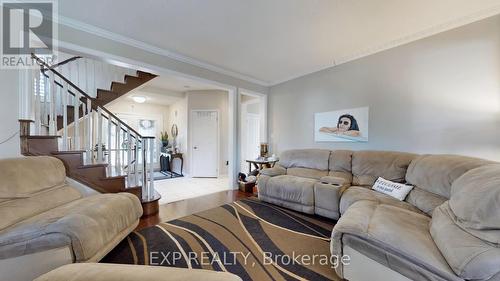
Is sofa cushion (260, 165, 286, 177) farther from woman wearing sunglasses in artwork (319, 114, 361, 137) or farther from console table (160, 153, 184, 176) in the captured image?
console table (160, 153, 184, 176)

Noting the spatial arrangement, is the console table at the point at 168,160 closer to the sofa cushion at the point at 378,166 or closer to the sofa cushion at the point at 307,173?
the sofa cushion at the point at 307,173

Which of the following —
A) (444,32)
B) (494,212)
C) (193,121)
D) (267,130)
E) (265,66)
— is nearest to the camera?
(494,212)

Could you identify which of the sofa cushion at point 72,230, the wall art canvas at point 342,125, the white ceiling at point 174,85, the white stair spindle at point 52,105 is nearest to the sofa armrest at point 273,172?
the wall art canvas at point 342,125

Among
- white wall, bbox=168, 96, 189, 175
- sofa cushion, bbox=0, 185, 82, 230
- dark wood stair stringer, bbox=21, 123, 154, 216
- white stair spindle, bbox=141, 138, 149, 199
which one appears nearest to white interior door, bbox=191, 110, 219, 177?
white wall, bbox=168, 96, 189, 175

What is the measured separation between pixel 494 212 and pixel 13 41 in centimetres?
459

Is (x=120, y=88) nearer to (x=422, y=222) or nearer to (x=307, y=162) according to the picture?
(x=307, y=162)

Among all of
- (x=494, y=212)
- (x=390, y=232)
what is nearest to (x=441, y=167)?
(x=494, y=212)

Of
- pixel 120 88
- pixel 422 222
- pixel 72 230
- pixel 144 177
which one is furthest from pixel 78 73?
pixel 422 222

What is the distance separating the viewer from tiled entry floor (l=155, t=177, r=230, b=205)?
3.93 m

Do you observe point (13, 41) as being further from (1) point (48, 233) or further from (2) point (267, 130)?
(2) point (267, 130)

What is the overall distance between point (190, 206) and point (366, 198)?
2596 millimetres

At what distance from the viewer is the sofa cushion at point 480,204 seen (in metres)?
1.11

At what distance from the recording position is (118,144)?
121 inches

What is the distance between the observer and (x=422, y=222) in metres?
1.67
